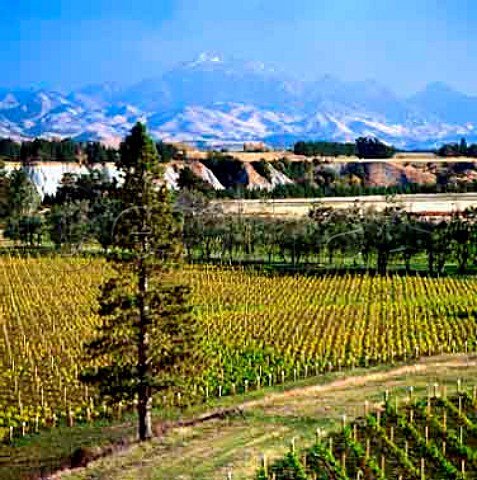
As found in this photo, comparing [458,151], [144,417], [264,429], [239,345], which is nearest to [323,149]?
[458,151]

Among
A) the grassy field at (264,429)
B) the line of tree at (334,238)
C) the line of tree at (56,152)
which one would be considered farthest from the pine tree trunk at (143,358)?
the line of tree at (56,152)

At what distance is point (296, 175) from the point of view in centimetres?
13762

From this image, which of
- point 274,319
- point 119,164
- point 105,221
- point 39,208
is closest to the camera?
point 119,164

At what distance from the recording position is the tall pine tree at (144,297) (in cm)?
2462

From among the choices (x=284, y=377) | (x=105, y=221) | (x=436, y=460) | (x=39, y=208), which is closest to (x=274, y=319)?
(x=284, y=377)

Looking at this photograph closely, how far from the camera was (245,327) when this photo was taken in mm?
43062

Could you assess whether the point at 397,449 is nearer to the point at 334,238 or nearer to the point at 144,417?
the point at 144,417

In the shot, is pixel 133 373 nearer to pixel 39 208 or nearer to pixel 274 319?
pixel 274 319

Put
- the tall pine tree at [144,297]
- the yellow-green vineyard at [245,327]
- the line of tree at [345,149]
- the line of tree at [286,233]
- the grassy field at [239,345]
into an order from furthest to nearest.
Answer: the line of tree at [345,149]
the line of tree at [286,233]
the yellow-green vineyard at [245,327]
the grassy field at [239,345]
the tall pine tree at [144,297]

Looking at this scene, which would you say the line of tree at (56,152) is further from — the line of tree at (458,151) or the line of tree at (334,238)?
the line of tree at (458,151)

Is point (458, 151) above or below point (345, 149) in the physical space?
below

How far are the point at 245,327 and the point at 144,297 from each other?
18108 mm

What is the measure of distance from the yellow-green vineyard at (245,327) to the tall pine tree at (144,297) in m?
4.80

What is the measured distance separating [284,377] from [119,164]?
1235cm
